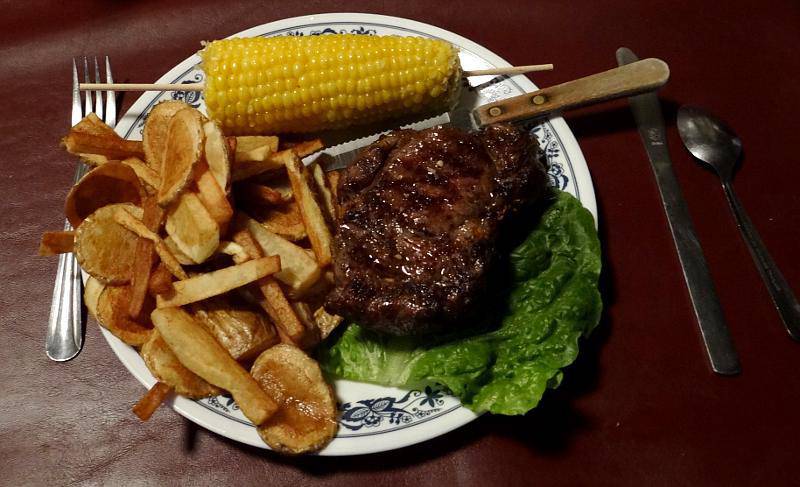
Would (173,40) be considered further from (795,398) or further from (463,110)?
(795,398)

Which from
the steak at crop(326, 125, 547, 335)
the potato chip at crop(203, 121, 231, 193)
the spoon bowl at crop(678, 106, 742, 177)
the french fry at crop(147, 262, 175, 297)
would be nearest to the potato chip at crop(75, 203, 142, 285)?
the french fry at crop(147, 262, 175, 297)

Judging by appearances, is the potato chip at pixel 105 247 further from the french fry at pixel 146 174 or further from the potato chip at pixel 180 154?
the potato chip at pixel 180 154

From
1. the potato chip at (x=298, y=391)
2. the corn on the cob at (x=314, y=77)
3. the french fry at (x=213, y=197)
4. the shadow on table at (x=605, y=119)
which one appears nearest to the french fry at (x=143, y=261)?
the french fry at (x=213, y=197)

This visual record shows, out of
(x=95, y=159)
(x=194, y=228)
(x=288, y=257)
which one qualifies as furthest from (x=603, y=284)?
(x=95, y=159)

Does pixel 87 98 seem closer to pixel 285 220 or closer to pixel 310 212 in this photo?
pixel 285 220

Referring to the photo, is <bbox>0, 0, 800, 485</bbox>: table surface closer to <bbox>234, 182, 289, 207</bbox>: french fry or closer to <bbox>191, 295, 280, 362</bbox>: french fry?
<bbox>191, 295, 280, 362</bbox>: french fry

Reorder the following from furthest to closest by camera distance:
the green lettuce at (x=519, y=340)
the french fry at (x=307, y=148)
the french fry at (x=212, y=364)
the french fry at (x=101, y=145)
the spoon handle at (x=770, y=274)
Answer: the spoon handle at (x=770, y=274) < the french fry at (x=307, y=148) < the french fry at (x=101, y=145) < the green lettuce at (x=519, y=340) < the french fry at (x=212, y=364)

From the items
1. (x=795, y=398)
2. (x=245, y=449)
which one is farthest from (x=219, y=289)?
(x=795, y=398)
